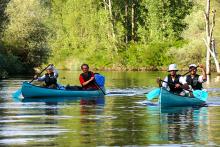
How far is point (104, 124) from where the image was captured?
55.8ft

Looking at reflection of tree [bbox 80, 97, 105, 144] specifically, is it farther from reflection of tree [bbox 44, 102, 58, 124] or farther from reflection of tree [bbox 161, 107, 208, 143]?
reflection of tree [bbox 161, 107, 208, 143]

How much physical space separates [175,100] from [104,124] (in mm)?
6426

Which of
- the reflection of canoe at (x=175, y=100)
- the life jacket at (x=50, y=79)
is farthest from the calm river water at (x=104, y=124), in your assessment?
the life jacket at (x=50, y=79)

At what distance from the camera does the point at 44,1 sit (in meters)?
93.4

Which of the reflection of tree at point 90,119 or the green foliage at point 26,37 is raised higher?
the green foliage at point 26,37

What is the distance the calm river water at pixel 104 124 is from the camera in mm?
13594

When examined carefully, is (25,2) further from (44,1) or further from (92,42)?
(44,1)

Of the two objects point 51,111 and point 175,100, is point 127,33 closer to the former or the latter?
point 175,100

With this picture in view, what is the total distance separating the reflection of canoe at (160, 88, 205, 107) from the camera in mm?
22719

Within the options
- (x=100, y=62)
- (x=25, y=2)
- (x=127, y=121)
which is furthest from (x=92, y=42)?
(x=127, y=121)

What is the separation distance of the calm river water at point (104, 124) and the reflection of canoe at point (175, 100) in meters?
0.53

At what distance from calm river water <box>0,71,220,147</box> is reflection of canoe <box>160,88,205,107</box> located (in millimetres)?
533

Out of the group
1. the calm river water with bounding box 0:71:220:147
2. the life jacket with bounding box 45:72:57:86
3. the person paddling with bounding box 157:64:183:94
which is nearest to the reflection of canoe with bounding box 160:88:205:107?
the person paddling with bounding box 157:64:183:94

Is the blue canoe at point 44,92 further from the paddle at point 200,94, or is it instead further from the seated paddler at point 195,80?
the paddle at point 200,94
